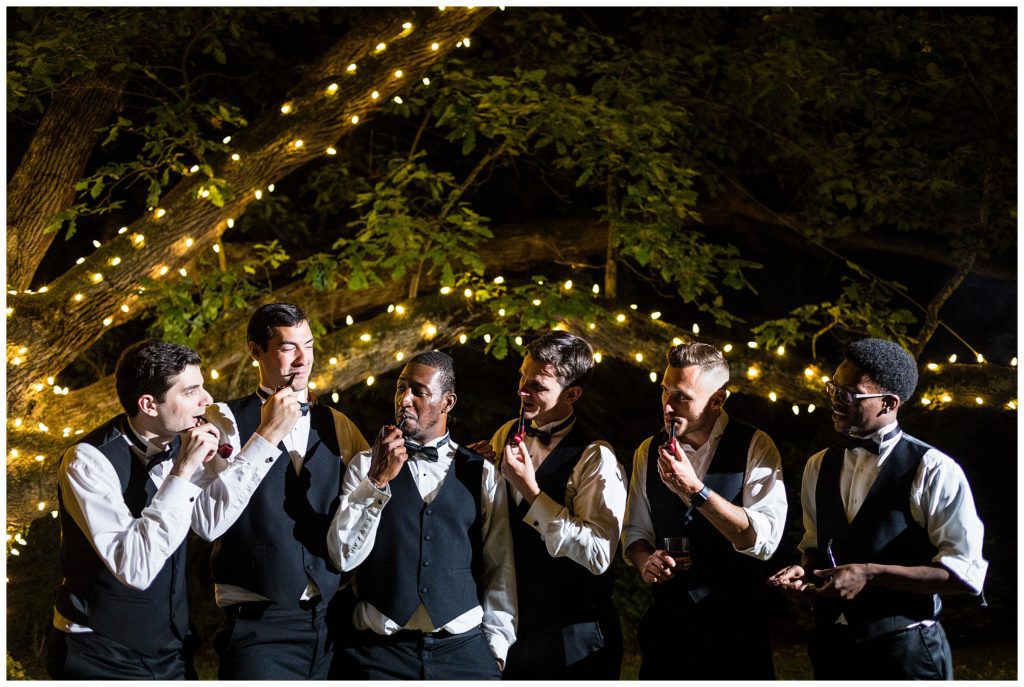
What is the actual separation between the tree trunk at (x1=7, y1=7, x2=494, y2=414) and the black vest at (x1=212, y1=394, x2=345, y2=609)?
2325 mm

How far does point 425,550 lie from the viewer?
3.48 metres

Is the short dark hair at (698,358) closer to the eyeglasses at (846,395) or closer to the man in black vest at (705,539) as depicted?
the man in black vest at (705,539)

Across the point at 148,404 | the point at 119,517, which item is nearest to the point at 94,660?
the point at 119,517

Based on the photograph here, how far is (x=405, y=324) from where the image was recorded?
616 cm

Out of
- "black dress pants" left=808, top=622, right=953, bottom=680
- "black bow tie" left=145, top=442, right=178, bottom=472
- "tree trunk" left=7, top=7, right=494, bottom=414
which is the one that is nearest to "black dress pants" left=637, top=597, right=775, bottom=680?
"black dress pants" left=808, top=622, right=953, bottom=680

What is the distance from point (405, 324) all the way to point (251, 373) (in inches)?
34.7

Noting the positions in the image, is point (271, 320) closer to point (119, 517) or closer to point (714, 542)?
point (119, 517)

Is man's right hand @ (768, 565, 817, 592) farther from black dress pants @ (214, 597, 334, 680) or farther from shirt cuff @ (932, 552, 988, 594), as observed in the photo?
black dress pants @ (214, 597, 334, 680)

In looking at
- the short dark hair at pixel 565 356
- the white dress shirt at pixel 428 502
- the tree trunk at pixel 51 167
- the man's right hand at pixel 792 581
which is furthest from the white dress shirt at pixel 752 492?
the tree trunk at pixel 51 167

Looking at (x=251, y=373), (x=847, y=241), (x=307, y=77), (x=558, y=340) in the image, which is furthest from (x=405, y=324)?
(x=847, y=241)

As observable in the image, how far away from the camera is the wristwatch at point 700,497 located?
3.40 metres

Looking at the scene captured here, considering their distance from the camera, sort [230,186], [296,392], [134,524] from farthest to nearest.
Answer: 1. [230,186]
2. [296,392]
3. [134,524]

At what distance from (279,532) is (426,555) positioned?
0.48m

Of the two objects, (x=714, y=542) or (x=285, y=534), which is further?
(x=714, y=542)
